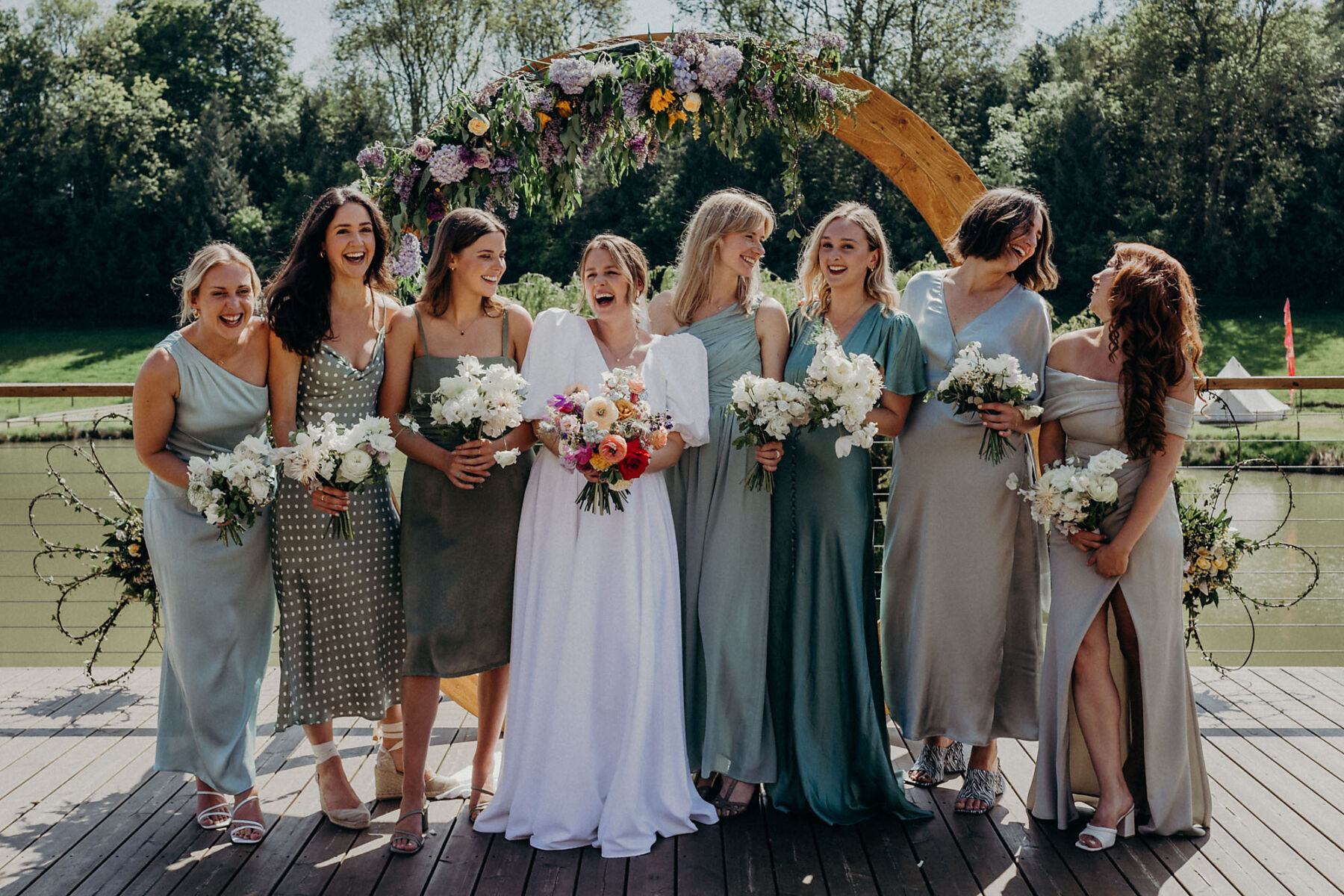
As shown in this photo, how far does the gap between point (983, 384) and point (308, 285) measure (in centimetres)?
236

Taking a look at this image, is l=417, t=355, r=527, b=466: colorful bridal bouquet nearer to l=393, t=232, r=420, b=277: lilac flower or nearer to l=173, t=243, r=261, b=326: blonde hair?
l=173, t=243, r=261, b=326: blonde hair

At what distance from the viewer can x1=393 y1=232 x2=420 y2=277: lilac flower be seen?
4891mm

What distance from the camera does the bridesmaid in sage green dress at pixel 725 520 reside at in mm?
3943

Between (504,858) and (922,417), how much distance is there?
2.15 metres

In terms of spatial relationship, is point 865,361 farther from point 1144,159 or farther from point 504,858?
point 1144,159

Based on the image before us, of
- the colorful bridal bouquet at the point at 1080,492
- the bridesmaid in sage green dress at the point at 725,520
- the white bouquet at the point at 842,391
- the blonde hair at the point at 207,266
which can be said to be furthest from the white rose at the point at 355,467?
the colorful bridal bouquet at the point at 1080,492

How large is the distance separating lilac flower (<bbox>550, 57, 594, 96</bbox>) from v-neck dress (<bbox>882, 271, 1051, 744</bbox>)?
1.81 metres

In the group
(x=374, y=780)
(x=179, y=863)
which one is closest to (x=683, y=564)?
(x=374, y=780)

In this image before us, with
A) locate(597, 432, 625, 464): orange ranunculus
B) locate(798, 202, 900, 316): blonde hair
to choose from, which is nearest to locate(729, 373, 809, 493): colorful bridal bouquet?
locate(597, 432, 625, 464): orange ranunculus

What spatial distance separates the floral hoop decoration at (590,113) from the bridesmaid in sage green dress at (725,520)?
0.88m

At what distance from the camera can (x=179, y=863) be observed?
3.60 metres

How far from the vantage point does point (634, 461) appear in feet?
11.4

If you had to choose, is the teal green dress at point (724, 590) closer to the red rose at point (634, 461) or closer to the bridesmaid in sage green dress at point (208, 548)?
the red rose at point (634, 461)

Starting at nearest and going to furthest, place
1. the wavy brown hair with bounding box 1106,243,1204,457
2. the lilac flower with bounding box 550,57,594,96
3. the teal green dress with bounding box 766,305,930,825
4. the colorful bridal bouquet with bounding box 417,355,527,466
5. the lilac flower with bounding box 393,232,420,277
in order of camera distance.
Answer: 1. the colorful bridal bouquet with bounding box 417,355,527,466
2. the wavy brown hair with bounding box 1106,243,1204,457
3. the teal green dress with bounding box 766,305,930,825
4. the lilac flower with bounding box 550,57,594,96
5. the lilac flower with bounding box 393,232,420,277
